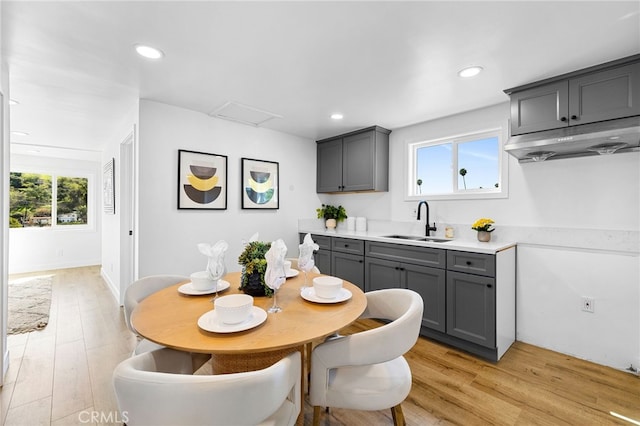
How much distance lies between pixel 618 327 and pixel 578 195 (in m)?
1.08

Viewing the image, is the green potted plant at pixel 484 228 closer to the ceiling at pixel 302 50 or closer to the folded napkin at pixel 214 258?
the ceiling at pixel 302 50

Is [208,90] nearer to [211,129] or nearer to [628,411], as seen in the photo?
[211,129]

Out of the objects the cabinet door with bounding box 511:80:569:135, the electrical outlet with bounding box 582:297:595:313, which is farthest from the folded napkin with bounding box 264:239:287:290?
the electrical outlet with bounding box 582:297:595:313

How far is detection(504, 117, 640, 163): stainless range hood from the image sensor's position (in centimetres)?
193

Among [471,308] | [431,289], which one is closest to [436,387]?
[471,308]

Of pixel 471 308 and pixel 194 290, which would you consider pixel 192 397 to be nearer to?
pixel 194 290

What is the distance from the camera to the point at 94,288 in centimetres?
434

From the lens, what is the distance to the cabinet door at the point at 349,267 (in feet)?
10.7

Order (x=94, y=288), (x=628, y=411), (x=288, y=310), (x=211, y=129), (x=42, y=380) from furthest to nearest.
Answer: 1. (x=94, y=288)
2. (x=211, y=129)
3. (x=42, y=380)
4. (x=628, y=411)
5. (x=288, y=310)

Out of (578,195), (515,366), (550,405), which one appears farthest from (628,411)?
(578,195)

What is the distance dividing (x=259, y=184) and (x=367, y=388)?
2.84 meters

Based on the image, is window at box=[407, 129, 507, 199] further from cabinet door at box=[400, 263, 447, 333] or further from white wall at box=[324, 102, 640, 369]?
cabinet door at box=[400, 263, 447, 333]

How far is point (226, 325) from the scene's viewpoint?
117cm

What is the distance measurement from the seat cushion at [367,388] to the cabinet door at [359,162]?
2.56 metres
